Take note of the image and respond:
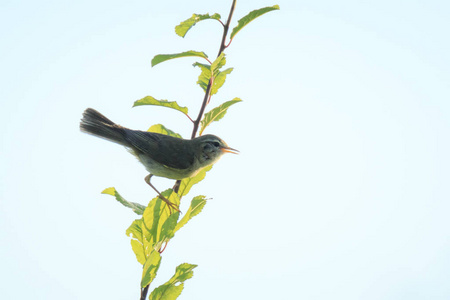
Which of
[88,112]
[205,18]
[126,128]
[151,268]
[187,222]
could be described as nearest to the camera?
[151,268]

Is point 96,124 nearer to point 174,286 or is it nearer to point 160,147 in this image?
point 160,147

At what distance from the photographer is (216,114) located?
3.54 metres

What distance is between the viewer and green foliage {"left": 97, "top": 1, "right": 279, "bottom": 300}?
9.80 ft

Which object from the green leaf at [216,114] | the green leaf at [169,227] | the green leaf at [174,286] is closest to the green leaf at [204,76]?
the green leaf at [216,114]

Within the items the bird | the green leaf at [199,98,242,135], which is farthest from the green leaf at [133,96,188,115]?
the bird

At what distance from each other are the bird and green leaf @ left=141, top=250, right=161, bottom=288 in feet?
5.21

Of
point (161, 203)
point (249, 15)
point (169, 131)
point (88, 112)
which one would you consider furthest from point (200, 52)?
point (88, 112)

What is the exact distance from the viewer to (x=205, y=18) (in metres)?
3.48

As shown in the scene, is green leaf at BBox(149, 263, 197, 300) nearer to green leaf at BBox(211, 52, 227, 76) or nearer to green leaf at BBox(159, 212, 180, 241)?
green leaf at BBox(159, 212, 180, 241)

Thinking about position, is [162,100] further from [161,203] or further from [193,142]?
[193,142]

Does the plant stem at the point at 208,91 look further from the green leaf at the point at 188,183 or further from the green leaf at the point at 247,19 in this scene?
the green leaf at the point at 188,183

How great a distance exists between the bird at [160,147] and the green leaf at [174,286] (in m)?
1.42

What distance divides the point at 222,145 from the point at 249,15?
73.3 inches

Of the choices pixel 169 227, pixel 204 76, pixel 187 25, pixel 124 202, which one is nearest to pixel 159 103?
pixel 204 76
